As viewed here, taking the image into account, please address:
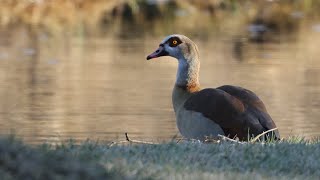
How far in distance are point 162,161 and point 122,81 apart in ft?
24.2

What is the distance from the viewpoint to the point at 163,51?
10180 millimetres

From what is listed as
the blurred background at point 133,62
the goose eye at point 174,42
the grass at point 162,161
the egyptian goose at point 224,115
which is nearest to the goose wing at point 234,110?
the egyptian goose at point 224,115

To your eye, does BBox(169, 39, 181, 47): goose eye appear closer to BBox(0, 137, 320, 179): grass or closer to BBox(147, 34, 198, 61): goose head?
BBox(147, 34, 198, 61): goose head

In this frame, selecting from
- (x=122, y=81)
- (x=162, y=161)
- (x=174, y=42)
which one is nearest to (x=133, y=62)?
(x=122, y=81)

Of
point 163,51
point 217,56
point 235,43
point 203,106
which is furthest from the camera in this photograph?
point 235,43

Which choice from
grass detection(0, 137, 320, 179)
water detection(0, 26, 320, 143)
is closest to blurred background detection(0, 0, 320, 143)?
water detection(0, 26, 320, 143)

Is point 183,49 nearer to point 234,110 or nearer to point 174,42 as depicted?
point 174,42

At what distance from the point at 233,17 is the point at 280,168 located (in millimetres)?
14823

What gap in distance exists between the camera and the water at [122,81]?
1075 cm

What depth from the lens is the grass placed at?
17.4 feet

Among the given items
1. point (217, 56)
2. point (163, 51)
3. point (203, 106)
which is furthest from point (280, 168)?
point (217, 56)

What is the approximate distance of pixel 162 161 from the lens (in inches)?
244

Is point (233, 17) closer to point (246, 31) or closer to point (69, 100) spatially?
point (246, 31)

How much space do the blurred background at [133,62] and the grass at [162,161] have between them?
8.34ft
